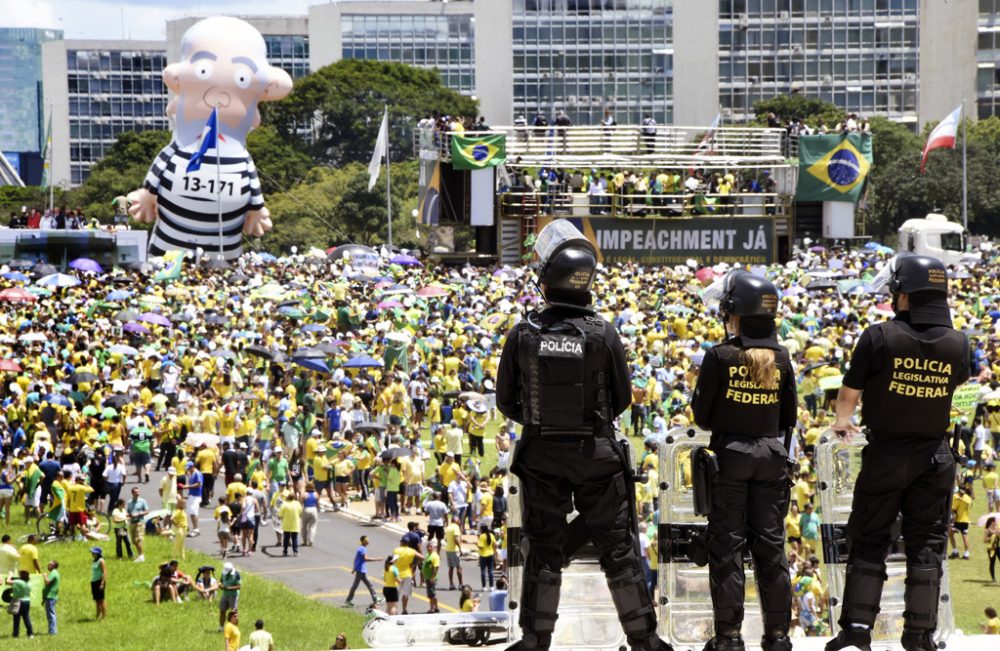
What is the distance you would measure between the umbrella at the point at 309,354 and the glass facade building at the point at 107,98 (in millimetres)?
93352

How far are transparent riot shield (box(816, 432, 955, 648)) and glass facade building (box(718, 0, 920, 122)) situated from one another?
81908 millimetres

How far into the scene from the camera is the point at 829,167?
158 feet

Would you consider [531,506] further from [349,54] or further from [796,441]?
[349,54]

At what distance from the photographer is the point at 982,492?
72.3 ft

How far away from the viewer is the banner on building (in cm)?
4606

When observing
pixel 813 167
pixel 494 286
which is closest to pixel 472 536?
pixel 494 286

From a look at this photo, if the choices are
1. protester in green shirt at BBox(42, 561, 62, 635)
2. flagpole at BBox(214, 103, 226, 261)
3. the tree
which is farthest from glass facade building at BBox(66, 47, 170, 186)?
protester in green shirt at BBox(42, 561, 62, 635)

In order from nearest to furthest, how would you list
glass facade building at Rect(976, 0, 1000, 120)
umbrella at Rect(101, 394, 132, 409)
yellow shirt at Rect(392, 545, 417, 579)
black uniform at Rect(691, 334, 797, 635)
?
black uniform at Rect(691, 334, 797, 635), yellow shirt at Rect(392, 545, 417, 579), umbrella at Rect(101, 394, 132, 409), glass facade building at Rect(976, 0, 1000, 120)

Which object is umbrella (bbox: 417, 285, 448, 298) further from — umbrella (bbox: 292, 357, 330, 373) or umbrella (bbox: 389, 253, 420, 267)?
umbrella (bbox: 292, 357, 330, 373)

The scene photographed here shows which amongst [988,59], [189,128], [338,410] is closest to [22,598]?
[338,410]

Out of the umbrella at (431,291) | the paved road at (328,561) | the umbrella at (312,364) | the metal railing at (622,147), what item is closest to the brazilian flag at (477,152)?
the metal railing at (622,147)

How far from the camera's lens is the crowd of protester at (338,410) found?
1852 cm

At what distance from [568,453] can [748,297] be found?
110cm

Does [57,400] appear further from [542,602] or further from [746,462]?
[746,462]
